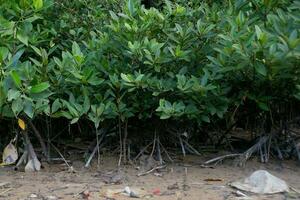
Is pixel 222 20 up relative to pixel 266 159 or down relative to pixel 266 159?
up

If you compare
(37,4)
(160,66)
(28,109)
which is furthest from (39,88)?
(160,66)

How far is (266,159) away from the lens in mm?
4484

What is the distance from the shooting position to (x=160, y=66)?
4328 millimetres

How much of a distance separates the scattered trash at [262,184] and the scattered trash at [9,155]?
1779 millimetres

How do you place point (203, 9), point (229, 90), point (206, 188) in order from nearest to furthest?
point (206, 188) → point (229, 90) → point (203, 9)

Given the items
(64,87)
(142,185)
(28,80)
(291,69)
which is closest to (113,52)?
(64,87)

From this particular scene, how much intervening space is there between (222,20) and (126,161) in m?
1.41

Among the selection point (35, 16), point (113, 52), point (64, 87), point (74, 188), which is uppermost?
point (35, 16)

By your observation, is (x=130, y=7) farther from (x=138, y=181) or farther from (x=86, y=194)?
(x=86, y=194)

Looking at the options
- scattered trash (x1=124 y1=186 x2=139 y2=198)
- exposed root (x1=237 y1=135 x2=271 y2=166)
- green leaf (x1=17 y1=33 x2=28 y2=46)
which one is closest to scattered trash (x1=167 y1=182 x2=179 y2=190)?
scattered trash (x1=124 y1=186 x2=139 y2=198)

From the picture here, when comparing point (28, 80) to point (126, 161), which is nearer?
point (28, 80)

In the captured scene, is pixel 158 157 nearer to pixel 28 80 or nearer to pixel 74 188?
pixel 74 188

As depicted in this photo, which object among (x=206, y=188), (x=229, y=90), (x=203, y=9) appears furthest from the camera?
(x=203, y=9)

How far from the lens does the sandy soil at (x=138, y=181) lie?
3.77m
